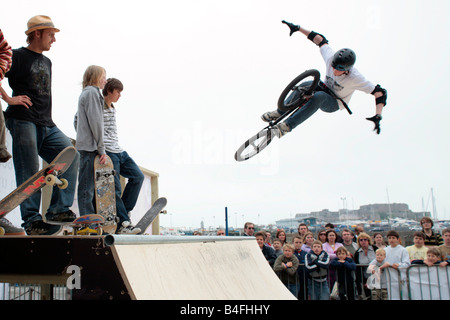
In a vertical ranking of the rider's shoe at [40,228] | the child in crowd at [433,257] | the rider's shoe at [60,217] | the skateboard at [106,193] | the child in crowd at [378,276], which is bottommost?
the child in crowd at [378,276]

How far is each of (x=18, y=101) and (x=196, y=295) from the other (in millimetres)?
2210

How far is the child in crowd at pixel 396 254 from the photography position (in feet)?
20.0

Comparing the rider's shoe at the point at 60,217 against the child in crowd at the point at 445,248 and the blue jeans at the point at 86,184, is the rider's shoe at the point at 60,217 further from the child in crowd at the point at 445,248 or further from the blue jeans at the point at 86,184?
the child in crowd at the point at 445,248

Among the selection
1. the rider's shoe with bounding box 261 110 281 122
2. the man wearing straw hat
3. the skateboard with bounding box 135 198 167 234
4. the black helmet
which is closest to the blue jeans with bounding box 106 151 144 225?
the skateboard with bounding box 135 198 167 234

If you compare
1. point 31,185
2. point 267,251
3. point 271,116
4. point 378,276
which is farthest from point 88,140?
point 378,276

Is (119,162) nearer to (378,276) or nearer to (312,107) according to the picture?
(312,107)

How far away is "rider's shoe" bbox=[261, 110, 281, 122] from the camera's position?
5.77 metres

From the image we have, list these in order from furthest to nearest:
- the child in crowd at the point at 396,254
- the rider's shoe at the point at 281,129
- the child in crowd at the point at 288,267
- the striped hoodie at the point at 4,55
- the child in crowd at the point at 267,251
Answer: the child in crowd at the point at 267,251, the child in crowd at the point at 288,267, the child in crowd at the point at 396,254, the rider's shoe at the point at 281,129, the striped hoodie at the point at 4,55

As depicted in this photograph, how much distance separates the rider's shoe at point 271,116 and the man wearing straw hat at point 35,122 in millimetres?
2902

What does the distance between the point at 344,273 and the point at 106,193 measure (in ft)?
13.4

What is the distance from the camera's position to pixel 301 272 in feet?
21.6

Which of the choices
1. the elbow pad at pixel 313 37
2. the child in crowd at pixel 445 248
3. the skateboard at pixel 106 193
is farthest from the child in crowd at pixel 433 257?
the skateboard at pixel 106 193

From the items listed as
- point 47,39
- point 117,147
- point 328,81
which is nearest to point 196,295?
point 117,147

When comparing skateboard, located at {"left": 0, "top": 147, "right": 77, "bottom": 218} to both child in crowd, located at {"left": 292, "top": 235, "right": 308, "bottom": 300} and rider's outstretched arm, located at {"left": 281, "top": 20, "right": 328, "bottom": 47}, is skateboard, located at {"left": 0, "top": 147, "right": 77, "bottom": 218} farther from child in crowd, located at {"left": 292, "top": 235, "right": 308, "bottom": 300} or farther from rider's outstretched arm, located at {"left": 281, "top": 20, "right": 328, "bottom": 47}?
child in crowd, located at {"left": 292, "top": 235, "right": 308, "bottom": 300}
